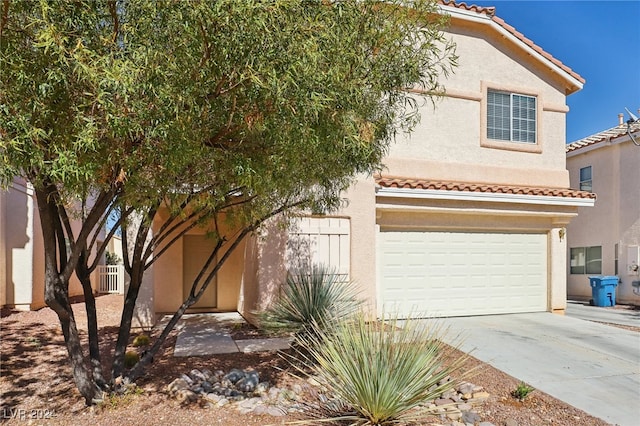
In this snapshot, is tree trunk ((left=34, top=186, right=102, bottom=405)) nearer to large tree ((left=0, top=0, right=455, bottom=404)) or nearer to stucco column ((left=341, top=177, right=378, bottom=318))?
large tree ((left=0, top=0, right=455, bottom=404))

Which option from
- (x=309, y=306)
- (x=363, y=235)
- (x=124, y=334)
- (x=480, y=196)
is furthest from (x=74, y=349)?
(x=480, y=196)

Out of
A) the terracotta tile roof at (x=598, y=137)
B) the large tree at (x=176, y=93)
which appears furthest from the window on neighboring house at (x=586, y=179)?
the large tree at (x=176, y=93)

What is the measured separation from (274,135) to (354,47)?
1531 mm

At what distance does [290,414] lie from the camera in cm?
603

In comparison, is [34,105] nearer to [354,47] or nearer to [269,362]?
[354,47]

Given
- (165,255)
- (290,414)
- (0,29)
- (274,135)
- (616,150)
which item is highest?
(616,150)

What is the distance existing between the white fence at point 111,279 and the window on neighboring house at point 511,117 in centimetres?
1601

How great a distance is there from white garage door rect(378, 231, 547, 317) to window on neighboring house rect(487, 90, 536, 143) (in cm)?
306

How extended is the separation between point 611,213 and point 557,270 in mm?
7175

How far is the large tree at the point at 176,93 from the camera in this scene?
3916mm

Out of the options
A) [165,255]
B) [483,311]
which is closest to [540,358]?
[483,311]

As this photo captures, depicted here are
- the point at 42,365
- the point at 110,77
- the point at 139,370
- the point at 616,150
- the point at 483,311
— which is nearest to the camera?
the point at 110,77

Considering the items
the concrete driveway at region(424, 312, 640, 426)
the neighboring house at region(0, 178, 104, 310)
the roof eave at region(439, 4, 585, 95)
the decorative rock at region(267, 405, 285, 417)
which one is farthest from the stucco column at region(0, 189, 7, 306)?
the roof eave at region(439, 4, 585, 95)

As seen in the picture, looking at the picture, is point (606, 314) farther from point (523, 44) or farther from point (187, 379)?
point (187, 379)
